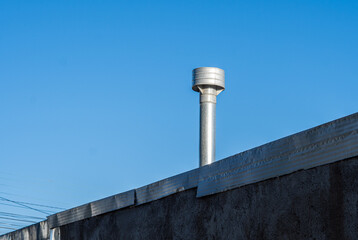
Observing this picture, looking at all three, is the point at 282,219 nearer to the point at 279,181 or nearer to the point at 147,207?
the point at 279,181

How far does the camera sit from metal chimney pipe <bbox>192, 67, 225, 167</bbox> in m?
8.80

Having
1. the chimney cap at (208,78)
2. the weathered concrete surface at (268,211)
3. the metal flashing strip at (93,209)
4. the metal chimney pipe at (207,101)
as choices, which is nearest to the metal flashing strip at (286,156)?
the weathered concrete surface at (268,211)

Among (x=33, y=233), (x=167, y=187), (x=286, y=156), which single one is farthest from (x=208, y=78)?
(x=286, y=156)

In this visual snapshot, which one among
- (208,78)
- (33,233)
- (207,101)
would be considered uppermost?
(208,78)

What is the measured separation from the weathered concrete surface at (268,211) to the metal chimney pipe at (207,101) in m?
3.09

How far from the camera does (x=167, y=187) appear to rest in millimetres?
5336

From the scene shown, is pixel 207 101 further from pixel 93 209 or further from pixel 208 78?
pixel 93 209

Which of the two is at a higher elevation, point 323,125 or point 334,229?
point 323,125

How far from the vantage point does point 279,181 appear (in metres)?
4.17

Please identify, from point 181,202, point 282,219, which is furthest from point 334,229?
point 181,202

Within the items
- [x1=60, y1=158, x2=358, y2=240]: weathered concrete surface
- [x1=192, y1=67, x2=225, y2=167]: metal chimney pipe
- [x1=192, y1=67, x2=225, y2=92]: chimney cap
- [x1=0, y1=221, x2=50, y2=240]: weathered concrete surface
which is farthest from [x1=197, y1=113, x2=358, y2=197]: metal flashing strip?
[x1=192, y1=67, x2=225, y2=92]: chimney cap

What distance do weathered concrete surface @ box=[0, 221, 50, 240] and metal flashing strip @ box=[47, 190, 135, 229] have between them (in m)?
0.18

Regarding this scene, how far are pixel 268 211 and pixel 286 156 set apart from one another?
16.2 inches

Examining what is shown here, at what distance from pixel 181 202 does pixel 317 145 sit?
1.63 metres
